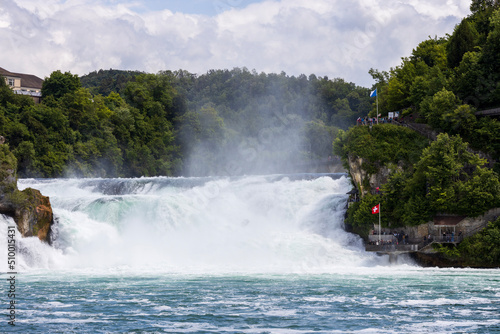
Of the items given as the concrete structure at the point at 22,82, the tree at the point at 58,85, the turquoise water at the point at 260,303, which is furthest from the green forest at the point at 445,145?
the concrete structure at the point at 22,82

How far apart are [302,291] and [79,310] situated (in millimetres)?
11164

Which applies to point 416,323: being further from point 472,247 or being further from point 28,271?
point 28,271

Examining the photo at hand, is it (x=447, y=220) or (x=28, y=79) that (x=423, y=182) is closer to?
(x=447, y=220)

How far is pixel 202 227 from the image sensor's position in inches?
2226

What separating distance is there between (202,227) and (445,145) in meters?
19.3

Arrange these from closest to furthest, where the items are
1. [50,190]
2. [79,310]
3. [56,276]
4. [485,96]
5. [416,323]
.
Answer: [416,323]
[79,310]
[56,276]
[485,96]
[50,190]

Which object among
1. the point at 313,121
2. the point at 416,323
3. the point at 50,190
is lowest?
the point at 416,323

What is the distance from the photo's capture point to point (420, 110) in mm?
59438

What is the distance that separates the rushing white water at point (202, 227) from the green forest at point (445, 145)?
11.8 feet

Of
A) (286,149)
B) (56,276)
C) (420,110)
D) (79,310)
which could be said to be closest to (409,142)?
(420,110)

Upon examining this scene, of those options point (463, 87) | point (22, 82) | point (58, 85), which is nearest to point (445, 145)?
point (463, 87)

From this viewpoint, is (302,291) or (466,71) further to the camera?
(466,71)

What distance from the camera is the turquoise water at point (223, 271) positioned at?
93.2ft

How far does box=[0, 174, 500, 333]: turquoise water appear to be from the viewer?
93.2ft
